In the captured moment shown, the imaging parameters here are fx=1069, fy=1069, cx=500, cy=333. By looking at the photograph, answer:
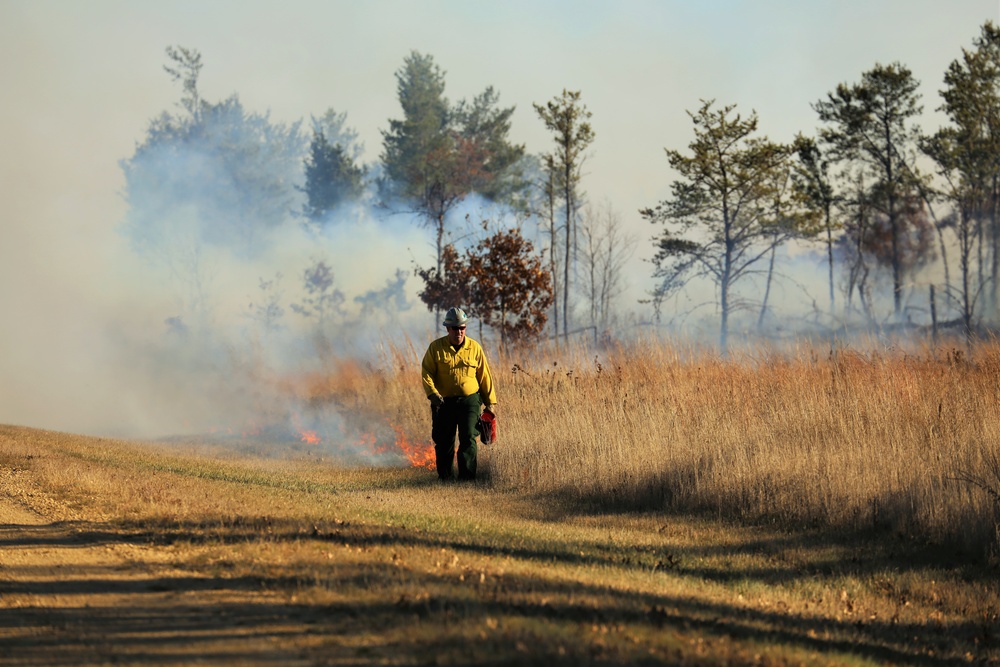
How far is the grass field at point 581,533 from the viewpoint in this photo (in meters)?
5.88

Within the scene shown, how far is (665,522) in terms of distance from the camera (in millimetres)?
11359

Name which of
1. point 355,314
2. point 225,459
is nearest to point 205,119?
point 355,314

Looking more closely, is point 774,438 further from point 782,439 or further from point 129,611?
point 129,611

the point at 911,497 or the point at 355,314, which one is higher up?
the point at 355,314

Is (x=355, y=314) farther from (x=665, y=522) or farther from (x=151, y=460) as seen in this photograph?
(x=665, y=522)

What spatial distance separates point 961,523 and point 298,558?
603 centimetres

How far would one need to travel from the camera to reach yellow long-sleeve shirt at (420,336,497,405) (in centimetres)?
1357

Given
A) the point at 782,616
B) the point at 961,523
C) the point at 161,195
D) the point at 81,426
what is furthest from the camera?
the point at 161,195

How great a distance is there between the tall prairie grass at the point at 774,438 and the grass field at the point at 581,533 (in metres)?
0.03

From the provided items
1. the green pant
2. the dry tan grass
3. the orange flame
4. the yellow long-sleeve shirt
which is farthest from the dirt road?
the orange flame

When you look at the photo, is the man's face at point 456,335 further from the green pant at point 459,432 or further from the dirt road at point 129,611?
the dirt road at point 129,611

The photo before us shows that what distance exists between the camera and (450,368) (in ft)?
44.6

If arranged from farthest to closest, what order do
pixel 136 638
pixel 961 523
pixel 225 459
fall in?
1. pixel 225 459
2. pixel 961 523
3. pixel 136 638

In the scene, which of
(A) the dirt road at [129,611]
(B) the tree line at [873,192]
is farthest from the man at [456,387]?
(B) the tree line at [873,192]
